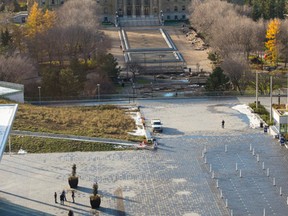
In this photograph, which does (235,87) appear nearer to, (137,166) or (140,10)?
(137,166)

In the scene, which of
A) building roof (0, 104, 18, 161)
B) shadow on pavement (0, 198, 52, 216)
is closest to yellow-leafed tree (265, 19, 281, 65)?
building roof (0, 104, 18, 161)

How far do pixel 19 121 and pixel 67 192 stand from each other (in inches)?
648

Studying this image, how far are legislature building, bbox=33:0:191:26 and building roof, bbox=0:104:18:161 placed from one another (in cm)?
8360

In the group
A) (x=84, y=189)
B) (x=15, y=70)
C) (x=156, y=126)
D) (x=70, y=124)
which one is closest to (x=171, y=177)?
(x=84, y=189)

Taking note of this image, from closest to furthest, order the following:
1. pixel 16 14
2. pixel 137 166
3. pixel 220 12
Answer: pixel 137 166 < pixel 220 12 < pixel 16 14

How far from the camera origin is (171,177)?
5038 cm

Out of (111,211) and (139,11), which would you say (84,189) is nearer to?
(111,211)

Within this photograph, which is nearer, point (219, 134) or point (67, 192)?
point (67, 192)

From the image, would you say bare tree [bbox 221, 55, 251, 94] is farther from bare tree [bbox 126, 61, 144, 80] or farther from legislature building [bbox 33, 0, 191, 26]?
legislature building [bbox 33, 0, 191, 26]

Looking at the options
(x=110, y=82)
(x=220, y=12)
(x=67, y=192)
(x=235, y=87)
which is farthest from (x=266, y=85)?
(x=67, y=192)

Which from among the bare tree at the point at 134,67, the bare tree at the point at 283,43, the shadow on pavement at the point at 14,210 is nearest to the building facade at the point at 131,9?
the bare tree at the point at 283,43

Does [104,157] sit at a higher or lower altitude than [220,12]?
lower

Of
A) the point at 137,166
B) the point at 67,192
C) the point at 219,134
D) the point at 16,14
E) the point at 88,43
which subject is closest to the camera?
the point at 67,192

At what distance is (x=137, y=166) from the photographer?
52.8m
